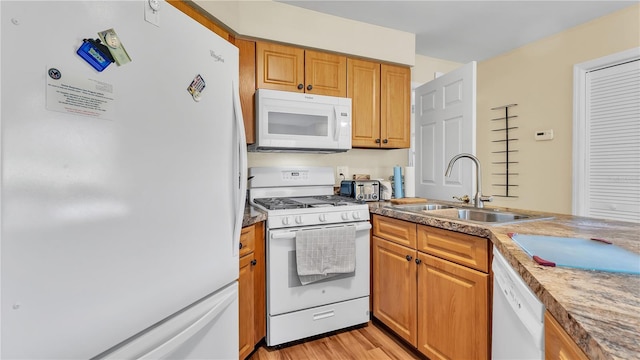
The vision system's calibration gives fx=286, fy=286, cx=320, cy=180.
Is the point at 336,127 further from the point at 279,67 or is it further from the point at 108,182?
the point at 108,182

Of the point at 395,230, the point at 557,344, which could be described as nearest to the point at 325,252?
the point at 395,230

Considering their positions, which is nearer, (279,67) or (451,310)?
(451,310)

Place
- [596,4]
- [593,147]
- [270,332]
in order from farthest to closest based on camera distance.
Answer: [593,147]
[596,4]
[270,332]

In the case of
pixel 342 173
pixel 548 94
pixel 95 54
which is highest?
pixel 548 94

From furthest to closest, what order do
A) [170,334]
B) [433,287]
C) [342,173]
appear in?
1. [342,173]
2. [433,287]
3. [170,334]

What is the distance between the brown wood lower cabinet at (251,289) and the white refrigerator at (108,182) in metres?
0.53

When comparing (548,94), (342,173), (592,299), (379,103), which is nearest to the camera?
(592,299)

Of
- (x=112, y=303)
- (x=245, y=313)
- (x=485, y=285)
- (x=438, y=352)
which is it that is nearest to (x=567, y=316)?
(x=485, y=285)

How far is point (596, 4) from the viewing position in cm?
229

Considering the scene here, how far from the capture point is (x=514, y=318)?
915mm

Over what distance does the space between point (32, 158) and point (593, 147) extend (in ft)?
11.9

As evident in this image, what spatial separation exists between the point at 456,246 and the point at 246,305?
119 centimetres

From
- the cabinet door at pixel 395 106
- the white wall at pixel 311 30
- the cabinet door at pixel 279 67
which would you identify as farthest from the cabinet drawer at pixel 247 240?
the cabinet door at pixel 395 106

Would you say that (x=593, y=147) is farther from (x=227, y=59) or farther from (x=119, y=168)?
(x=119, y=168)
